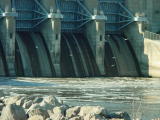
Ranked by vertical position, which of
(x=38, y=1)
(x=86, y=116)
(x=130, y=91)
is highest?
(x=38, y=1)

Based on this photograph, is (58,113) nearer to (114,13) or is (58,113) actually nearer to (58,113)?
(58,113)

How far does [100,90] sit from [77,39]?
22079 millimetres

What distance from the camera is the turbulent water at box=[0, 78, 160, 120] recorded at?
49250mm

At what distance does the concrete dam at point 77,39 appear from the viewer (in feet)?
Result: 251

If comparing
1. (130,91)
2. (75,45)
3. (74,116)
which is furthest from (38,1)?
(74,116)

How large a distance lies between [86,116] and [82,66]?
5138cm

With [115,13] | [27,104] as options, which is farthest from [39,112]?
[115,13]

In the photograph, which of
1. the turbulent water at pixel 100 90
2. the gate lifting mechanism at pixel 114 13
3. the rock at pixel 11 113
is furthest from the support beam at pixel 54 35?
the rock at pixel 11 113

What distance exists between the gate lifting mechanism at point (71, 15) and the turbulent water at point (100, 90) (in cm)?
1065

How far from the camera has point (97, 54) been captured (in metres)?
82.4

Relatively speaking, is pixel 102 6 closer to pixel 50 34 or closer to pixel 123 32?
pixel 123 32

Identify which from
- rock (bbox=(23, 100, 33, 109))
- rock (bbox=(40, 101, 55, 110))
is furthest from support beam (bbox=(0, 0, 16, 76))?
rock (bbox=(40, 101, 55, 110))

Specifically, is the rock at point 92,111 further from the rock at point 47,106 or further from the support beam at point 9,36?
the support beam at point 9,36

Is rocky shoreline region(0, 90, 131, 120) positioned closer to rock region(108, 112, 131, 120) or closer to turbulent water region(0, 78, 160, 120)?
rock region(108, 112, 131, 120)
